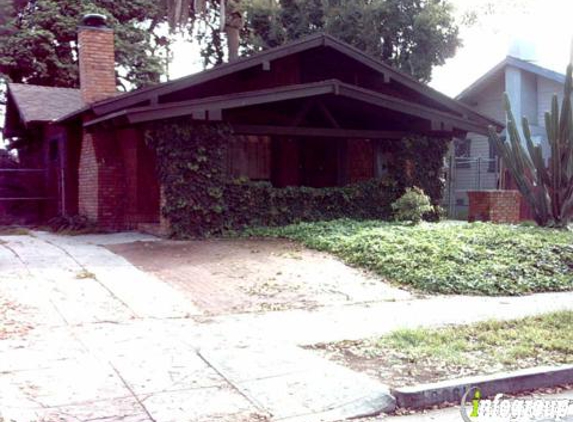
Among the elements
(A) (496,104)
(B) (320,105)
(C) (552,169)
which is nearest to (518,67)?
(A) (496,104)

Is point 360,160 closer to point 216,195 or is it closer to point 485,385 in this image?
point 216,195

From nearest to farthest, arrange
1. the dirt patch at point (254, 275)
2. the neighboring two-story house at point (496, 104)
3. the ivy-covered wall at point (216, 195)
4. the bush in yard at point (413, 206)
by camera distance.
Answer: the dirt patch at point (254, 275), the ivy-covered wall at point (216, 195), the bush in yard at point (413, 206), the neighboring two-story house at point (496, 104)

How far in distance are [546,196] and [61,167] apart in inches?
496

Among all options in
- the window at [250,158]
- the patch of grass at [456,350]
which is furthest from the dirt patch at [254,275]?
the window at [250,158]

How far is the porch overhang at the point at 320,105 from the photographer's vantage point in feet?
41.3

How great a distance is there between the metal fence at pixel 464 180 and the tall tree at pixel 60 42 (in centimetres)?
1488

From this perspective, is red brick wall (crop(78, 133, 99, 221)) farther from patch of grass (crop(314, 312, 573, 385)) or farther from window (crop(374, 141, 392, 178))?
patch of grass (crop(314, 312, 573, 385))

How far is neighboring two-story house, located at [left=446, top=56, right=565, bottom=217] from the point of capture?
23203 millimetres

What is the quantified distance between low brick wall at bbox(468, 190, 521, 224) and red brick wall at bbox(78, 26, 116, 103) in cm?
1004

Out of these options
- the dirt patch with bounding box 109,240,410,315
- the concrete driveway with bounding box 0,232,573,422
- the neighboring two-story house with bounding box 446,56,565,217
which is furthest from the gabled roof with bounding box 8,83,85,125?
Answer: the neighboring two-story house with bounding box 446,56,565,217

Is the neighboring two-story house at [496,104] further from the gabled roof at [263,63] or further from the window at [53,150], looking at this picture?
the window at [53,150]

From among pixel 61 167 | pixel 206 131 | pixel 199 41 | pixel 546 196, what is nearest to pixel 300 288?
pixel 206 131

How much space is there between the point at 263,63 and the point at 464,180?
14.1m

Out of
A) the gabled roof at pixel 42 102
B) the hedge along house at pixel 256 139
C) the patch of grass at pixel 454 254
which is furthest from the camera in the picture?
the gabled roof at pixel 42 102
